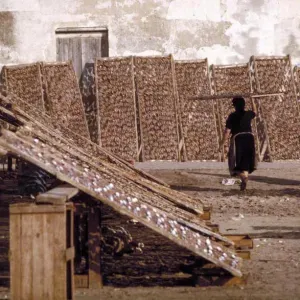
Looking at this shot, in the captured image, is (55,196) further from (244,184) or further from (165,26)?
(165,26)

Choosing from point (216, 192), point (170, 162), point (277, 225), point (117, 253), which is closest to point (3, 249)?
point (117, 253)

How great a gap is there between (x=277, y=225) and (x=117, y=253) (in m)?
3.63

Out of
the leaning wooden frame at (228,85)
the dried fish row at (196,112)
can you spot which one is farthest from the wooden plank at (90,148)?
the leaning wooden frame at (228,85)

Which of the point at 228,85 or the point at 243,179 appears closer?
the point at 243,179

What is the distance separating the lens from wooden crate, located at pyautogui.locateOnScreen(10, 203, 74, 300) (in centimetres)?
565

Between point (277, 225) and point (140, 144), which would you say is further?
point (140, 144)

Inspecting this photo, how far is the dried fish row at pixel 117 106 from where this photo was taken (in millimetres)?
17172

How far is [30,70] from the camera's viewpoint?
17422mm

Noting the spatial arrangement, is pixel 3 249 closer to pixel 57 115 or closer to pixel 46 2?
pixel 57 115

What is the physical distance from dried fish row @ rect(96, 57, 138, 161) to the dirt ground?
876mm

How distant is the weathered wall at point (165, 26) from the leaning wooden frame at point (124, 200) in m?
10.8

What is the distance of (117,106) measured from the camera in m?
17.3

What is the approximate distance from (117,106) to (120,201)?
Result: 10.8 meters

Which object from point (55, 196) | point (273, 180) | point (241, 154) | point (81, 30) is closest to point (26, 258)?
point (55, 196)
